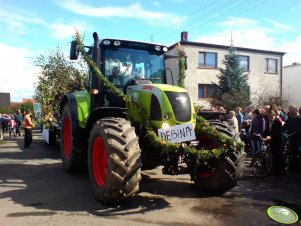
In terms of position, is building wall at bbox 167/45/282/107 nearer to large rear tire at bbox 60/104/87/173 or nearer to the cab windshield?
large rear tire at bbox 60/104/87/173

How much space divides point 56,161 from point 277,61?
25083mm

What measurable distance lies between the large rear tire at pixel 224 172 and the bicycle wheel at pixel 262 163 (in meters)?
2.76

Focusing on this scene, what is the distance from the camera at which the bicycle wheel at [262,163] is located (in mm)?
9023

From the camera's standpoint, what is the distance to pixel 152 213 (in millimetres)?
5555

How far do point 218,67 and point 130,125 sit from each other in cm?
2379

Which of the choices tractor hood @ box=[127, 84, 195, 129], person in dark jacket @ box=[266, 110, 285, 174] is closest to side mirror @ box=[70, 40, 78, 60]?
tractor hood @ box=[127, 84, 195, 129]

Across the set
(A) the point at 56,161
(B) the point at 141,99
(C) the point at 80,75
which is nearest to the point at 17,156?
(A) the point at 56,161

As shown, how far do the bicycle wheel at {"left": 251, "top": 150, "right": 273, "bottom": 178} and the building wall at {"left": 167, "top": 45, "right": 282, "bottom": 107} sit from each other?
18.1 metres

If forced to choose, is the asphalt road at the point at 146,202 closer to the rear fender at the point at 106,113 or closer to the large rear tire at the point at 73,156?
the large rear tire at the point at 73,156

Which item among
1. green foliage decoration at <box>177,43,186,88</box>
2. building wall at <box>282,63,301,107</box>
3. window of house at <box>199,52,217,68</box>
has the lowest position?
green foliage decoration at <box>177,43,186,88</box>

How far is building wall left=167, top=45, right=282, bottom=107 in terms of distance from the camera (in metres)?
28.1

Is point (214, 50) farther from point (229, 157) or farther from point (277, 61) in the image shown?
point (229, 157)

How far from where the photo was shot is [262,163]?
910 cm

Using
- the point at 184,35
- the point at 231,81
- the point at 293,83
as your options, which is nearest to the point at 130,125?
the point at 231,81
